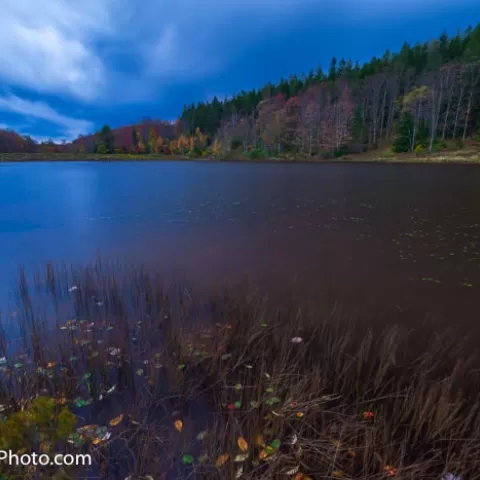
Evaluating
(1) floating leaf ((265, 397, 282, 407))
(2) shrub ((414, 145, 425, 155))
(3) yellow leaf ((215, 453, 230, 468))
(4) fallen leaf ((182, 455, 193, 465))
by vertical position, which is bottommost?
(4) fallen leaf ((182, 455, 193, 465))

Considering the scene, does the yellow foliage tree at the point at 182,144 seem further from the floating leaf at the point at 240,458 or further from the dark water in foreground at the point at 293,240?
the floating leaf at the point at 240,458

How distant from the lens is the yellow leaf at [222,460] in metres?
2.28

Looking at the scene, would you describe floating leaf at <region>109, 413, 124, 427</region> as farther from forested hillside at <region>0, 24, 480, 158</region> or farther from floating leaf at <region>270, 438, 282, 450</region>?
forested hillside at <region>0, 24, 480, 158</region>

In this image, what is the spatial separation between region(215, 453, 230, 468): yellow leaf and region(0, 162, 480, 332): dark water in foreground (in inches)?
158

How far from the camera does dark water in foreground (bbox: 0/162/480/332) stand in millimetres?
6328

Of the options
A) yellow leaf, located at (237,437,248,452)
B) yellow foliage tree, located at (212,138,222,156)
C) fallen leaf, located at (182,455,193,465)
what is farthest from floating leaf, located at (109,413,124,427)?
yellow foliage tree, located at (212,138,222,156)

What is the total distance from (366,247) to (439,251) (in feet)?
6.16

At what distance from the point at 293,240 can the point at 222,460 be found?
797 centimetres

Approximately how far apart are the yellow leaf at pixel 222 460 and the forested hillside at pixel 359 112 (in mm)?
59802

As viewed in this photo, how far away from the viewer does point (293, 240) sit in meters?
9.84

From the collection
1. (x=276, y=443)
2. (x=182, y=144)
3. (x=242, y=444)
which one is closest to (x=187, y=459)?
(x=242, y=444)

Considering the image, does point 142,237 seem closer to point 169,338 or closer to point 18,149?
point 169,338

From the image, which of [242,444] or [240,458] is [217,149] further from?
[240,458]

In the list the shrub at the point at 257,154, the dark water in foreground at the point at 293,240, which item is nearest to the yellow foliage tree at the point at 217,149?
the shrub at the point at 257,154
